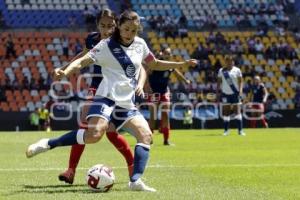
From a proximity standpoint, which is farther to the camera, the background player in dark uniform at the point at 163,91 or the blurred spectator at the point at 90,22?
the blurred spectator at the point at 90,22

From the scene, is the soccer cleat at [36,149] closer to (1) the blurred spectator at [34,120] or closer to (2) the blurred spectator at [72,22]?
(1) the blurred spectator at [34,120]

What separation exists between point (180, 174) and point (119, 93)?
2.08 m

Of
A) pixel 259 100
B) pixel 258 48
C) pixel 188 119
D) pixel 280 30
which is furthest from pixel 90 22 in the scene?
pixel 259 100

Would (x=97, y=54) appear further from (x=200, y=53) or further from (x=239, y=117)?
(x=200, y=53)

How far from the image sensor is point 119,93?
8180 mm

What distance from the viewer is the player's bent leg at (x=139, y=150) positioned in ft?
25.8

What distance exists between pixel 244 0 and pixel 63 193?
34465mm

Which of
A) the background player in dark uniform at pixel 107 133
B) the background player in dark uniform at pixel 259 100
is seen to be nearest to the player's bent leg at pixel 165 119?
the background player in dark uniform at pixel 107 133

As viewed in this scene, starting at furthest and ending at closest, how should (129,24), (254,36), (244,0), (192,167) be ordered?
(244,0)
(254,36)
(192,167)
(129,24)

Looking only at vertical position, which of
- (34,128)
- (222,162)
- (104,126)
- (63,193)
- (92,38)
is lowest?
(34,128)

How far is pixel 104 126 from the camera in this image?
8.03 m

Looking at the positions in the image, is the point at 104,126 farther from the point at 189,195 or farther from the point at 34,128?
the point at 34,128

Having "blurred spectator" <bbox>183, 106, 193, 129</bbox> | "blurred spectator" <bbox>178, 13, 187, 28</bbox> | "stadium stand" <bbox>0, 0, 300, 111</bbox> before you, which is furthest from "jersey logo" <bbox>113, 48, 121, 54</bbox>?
"blurred spectator" <bbox>178, 13, 187, 28</bbox>

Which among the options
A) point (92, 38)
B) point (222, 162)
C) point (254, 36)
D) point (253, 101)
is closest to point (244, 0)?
point (254, 36)
